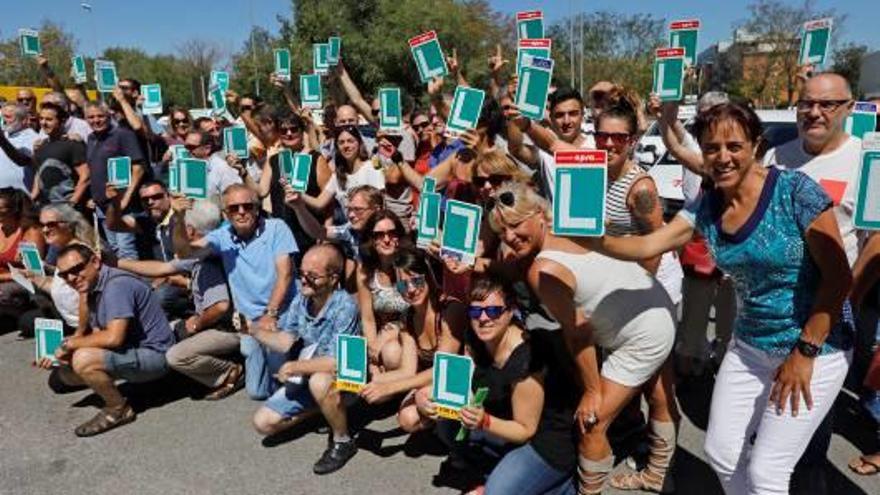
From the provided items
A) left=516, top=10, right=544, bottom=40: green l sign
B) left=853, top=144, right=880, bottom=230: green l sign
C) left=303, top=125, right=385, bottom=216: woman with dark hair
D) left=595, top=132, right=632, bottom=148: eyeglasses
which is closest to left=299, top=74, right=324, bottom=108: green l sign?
left=303, top=125, right=385, bottom=216: woman with dark hair

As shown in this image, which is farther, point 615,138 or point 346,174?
point 346,174

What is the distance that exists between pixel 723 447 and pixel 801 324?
51 centimetres

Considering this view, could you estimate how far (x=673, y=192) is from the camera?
7.25 m

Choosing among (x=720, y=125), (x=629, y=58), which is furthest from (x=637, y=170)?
(x=629, y=58)

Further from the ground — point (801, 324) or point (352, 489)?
point (801, 324)

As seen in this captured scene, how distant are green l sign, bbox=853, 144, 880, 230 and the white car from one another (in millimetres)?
4536

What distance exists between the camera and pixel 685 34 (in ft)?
12.9

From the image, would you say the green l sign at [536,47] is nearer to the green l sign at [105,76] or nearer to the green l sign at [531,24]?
the green l sign at [531,24]

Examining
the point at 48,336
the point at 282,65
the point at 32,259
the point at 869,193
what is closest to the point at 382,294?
the point at 48,336

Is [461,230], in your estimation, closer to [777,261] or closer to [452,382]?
[452,382]

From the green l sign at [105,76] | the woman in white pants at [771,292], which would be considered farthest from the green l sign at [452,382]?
the green l sign at [105,76]

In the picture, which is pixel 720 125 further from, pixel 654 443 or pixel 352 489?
pixel 352 489

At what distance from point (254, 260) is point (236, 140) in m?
1.36

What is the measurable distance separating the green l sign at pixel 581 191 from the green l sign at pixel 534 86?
142 cm
